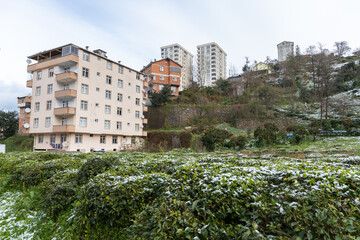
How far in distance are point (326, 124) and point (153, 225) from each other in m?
24.3

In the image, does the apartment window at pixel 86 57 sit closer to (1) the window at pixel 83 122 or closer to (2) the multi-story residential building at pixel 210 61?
(1) the window at pixel 83 122

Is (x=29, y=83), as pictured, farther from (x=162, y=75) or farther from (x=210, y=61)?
(x=210, y=61)

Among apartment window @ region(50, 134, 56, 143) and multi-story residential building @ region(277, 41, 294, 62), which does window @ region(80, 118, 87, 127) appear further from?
multi-story residential building @ region(277, 41, 294, 62)

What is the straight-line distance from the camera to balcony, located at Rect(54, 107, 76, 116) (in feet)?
79.0

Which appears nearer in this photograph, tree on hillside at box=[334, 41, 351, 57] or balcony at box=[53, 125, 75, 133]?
balcony at box=[53, 125, 75, 133]

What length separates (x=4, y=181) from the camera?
5.98 metres

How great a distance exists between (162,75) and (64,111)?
25840 millimetres

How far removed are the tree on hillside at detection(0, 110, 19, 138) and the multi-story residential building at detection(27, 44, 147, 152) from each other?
45.7ft

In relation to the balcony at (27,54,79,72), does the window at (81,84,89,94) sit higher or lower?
lower

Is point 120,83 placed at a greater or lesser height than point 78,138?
greater

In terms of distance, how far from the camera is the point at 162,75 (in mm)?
46375

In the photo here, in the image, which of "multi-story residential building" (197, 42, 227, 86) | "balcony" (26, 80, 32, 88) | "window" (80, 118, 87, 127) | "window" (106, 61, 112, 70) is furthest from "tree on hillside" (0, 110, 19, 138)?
"multi-story residential building" (197, 42, 227, 86)

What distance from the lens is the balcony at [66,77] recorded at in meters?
24.2

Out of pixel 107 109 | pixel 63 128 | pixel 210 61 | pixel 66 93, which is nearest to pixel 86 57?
pixel 66 93
